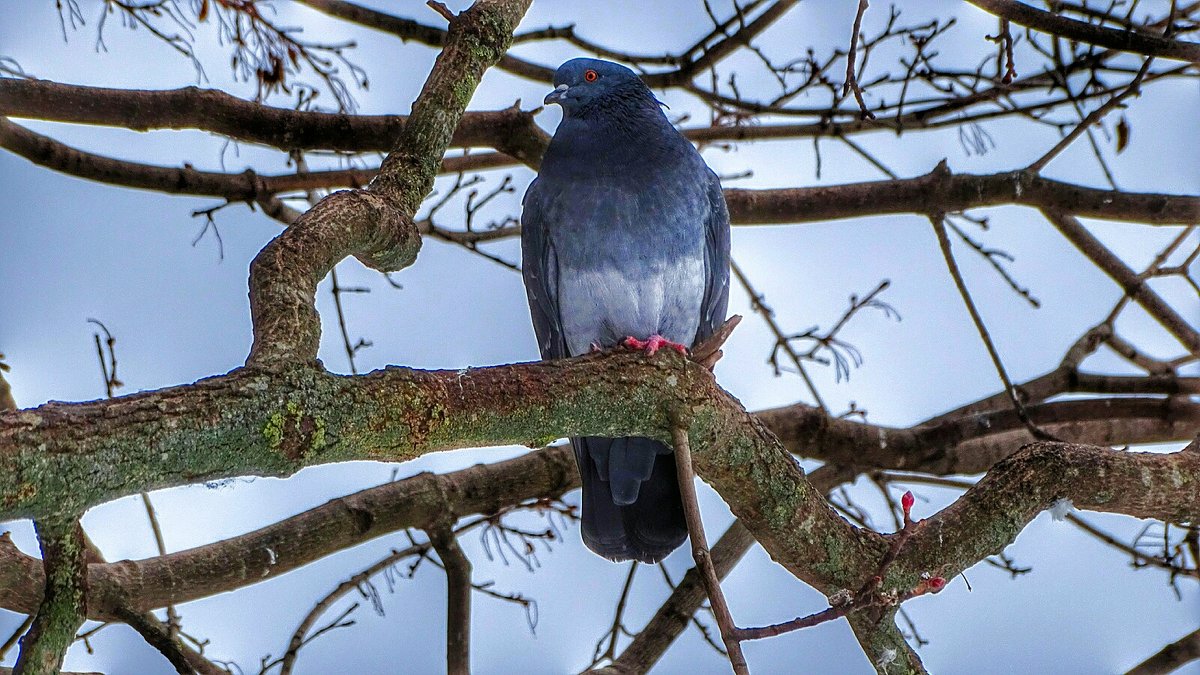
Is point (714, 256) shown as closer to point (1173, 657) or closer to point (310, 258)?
point (310, 258)

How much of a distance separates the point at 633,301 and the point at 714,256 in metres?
0.34

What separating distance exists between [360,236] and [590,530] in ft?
3.08

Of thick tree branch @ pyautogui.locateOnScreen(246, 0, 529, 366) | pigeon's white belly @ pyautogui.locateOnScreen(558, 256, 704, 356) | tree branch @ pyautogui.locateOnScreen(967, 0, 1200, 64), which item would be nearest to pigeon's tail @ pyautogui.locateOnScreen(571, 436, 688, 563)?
pigeon's white belly @ pyautogui.locateOnScreen(558, 256, 704, 356)

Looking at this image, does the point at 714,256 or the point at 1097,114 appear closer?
the point at 714,256

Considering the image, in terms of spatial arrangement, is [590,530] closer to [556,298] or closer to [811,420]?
[556,298]

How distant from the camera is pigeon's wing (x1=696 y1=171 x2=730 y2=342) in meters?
3.00

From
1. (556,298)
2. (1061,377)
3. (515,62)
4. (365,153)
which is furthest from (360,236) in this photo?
(1061,377)

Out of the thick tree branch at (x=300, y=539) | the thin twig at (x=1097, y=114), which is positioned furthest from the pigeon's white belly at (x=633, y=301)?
the thin twig at (x=1097, y=114)

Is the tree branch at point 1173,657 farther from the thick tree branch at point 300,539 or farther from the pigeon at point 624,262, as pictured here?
the thick tree branch at point 300,539

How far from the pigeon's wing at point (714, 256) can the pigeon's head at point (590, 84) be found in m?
0.36

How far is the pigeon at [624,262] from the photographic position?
2.73 meters

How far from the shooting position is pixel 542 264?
302 cm

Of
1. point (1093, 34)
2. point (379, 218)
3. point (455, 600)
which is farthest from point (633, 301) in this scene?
point (1093, 34)

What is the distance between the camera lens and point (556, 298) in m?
3.00
